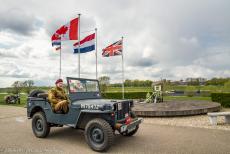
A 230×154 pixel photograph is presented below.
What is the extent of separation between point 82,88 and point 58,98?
0.80 meters

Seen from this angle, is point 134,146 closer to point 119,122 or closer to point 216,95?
point 119,122

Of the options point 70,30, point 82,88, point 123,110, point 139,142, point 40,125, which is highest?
point 70,30

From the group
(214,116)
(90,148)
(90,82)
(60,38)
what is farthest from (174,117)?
(60,38)

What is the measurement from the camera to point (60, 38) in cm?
1678

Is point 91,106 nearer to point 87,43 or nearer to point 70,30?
point 70,30

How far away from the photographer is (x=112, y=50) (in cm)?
1966

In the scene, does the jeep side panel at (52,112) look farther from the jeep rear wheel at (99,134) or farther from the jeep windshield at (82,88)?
the jeep rear wheel at (99,134)

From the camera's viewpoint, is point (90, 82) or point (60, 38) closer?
point (90, 82)

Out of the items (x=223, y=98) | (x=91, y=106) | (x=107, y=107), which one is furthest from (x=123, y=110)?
(x=223, y=98)

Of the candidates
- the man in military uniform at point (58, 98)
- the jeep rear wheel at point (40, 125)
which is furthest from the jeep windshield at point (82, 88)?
the jeep rear wheel at point (40, 125)

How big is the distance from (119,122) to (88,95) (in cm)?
163

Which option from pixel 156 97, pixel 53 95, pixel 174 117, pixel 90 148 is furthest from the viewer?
pixel 156 97

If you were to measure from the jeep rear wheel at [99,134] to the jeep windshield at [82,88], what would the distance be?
1.15m

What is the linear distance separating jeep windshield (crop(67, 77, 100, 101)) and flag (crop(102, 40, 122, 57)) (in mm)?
11956
